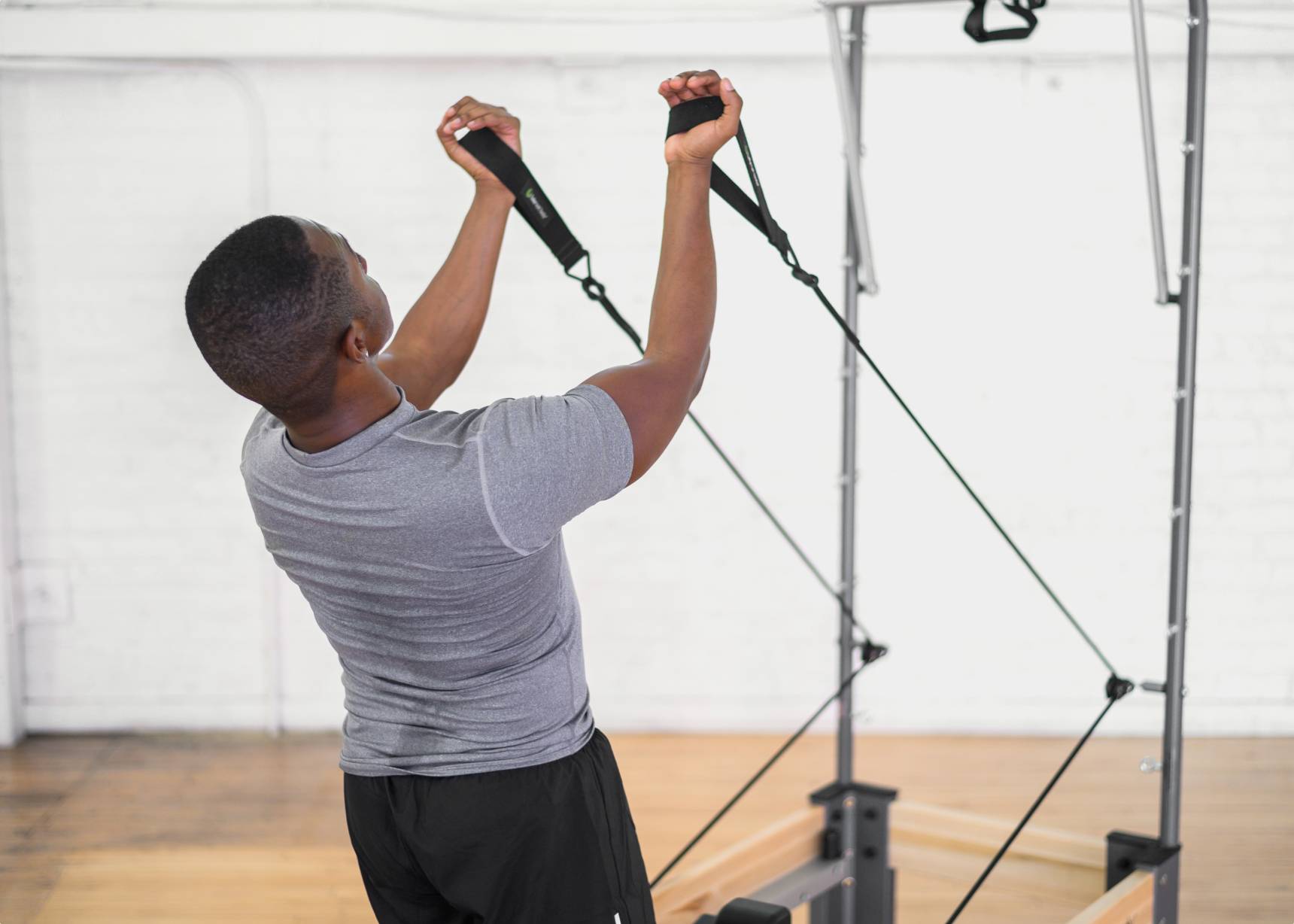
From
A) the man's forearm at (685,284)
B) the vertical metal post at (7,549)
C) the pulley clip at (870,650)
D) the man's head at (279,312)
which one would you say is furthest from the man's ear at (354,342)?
the vertical metal post at (7,549)

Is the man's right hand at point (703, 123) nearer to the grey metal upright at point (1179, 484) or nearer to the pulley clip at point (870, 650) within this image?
the grey metal upright at point (1179, 484)

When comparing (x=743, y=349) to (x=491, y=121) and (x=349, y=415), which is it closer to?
(x=491, y=121)

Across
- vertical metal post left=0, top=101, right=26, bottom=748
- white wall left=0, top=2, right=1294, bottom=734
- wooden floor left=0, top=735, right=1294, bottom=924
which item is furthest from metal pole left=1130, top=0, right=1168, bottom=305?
vertical metal post left=0, top=101, right=26, bottom=748

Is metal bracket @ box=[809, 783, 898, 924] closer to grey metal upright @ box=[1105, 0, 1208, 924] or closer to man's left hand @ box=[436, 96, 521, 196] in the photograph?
grey metal upright @ box=[1105, 0, 1208, 924]

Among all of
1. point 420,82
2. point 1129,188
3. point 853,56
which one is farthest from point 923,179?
point 853,56

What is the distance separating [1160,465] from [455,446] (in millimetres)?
3694

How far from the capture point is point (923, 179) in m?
4.34

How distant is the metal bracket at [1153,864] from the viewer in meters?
2.18

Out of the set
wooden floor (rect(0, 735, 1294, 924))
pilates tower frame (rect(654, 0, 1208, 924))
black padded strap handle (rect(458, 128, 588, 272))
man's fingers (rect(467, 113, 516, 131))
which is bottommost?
wooden floor (rect(0, 735, 1294, 924))

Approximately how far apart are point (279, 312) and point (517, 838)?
23.5 inches

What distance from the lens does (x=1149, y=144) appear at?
6.56 ft

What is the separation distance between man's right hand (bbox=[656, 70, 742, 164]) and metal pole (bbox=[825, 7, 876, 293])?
78 cm

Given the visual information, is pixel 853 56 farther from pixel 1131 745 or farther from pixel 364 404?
pixel 1131 745

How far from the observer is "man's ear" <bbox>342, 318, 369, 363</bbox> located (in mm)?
1225
